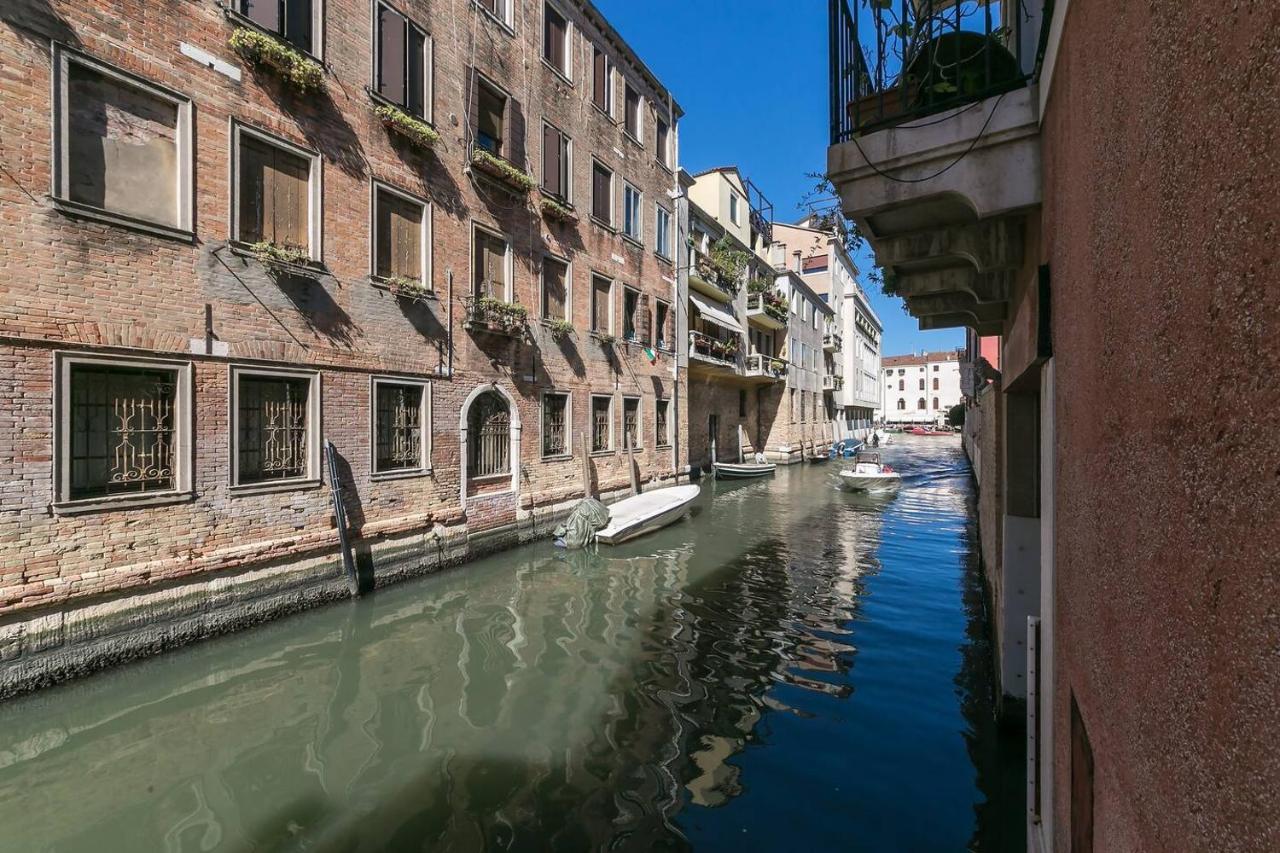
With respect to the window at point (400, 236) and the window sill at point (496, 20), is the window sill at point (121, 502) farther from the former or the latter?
the window sill at point (496, 20)

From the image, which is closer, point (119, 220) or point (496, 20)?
point (119, 220)

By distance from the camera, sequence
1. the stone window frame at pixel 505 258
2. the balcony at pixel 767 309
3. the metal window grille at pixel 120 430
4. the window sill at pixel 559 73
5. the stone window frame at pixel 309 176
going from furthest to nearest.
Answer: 1. the balcony at pixel 767 309
2. the window sill at pixel 559 73
3. the stone window frame at pixel 505 258
4. the stone window frame at pixel 309 176
5. the metal window grille at pixel 120 430

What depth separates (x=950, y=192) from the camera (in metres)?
3.24

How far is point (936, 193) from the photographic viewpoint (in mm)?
3311

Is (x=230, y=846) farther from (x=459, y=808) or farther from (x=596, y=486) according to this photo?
(x=596, y=486)

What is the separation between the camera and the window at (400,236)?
973cm

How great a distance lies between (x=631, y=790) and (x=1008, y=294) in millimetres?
4708

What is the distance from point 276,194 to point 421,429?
4159 millimetres

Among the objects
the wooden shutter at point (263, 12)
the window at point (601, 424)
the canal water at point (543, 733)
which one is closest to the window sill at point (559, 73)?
the wooden shutter at point (263, 12)

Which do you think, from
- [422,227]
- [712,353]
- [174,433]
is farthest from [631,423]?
[174,433]

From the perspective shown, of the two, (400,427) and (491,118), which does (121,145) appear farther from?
(491,118)

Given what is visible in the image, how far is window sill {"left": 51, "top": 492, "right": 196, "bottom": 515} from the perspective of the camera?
19.8ft

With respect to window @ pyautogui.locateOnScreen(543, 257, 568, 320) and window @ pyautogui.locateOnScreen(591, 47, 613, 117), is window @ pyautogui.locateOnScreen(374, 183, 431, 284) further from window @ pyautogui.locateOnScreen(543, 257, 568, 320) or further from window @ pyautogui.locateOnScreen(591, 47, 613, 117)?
window @ pyautogui.locateOnScreen(591, 47, 613, 117)

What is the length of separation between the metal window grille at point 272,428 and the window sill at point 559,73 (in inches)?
372
